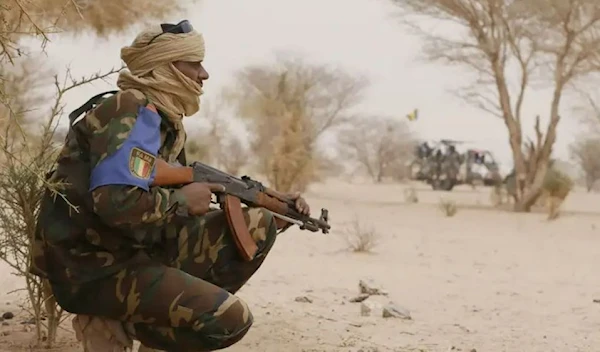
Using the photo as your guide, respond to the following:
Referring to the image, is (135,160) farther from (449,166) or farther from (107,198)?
(449,166)

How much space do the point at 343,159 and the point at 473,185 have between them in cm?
2079

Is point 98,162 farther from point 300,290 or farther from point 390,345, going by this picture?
point 300,290

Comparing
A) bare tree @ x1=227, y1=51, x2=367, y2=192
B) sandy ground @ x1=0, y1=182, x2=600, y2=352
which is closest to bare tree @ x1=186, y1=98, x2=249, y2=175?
bare tree @ x1=227, y1=51, x2=367, y2=192

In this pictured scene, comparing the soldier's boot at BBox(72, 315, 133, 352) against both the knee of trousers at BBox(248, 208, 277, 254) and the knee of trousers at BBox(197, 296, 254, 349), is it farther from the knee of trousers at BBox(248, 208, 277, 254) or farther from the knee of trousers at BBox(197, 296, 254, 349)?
the knee of trousers at BBox(248, 208, 277, 254)

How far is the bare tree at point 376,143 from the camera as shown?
4544cm

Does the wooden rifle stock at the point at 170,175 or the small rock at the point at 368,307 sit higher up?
the wooden rifle stock at the point at 170,175

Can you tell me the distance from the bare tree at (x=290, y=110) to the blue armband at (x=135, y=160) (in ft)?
45.9

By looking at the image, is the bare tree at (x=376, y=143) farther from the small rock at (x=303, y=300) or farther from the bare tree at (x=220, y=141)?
the small rock at (x=303, y=300)

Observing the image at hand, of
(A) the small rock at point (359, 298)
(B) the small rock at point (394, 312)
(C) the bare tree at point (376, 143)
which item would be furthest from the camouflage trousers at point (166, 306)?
(C) the bare tree at point (376, 143)

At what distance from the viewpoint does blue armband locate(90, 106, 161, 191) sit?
7.38 ft

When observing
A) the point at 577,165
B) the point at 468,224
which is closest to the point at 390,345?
the point at 468,224

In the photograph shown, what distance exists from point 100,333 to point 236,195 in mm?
539

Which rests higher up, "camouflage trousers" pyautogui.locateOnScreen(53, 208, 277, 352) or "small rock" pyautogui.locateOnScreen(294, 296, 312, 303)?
"camouflage trousers" pyautogui.locateOnScreen(53, 208, 277, 352)

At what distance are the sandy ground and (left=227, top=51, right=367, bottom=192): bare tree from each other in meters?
6.26
